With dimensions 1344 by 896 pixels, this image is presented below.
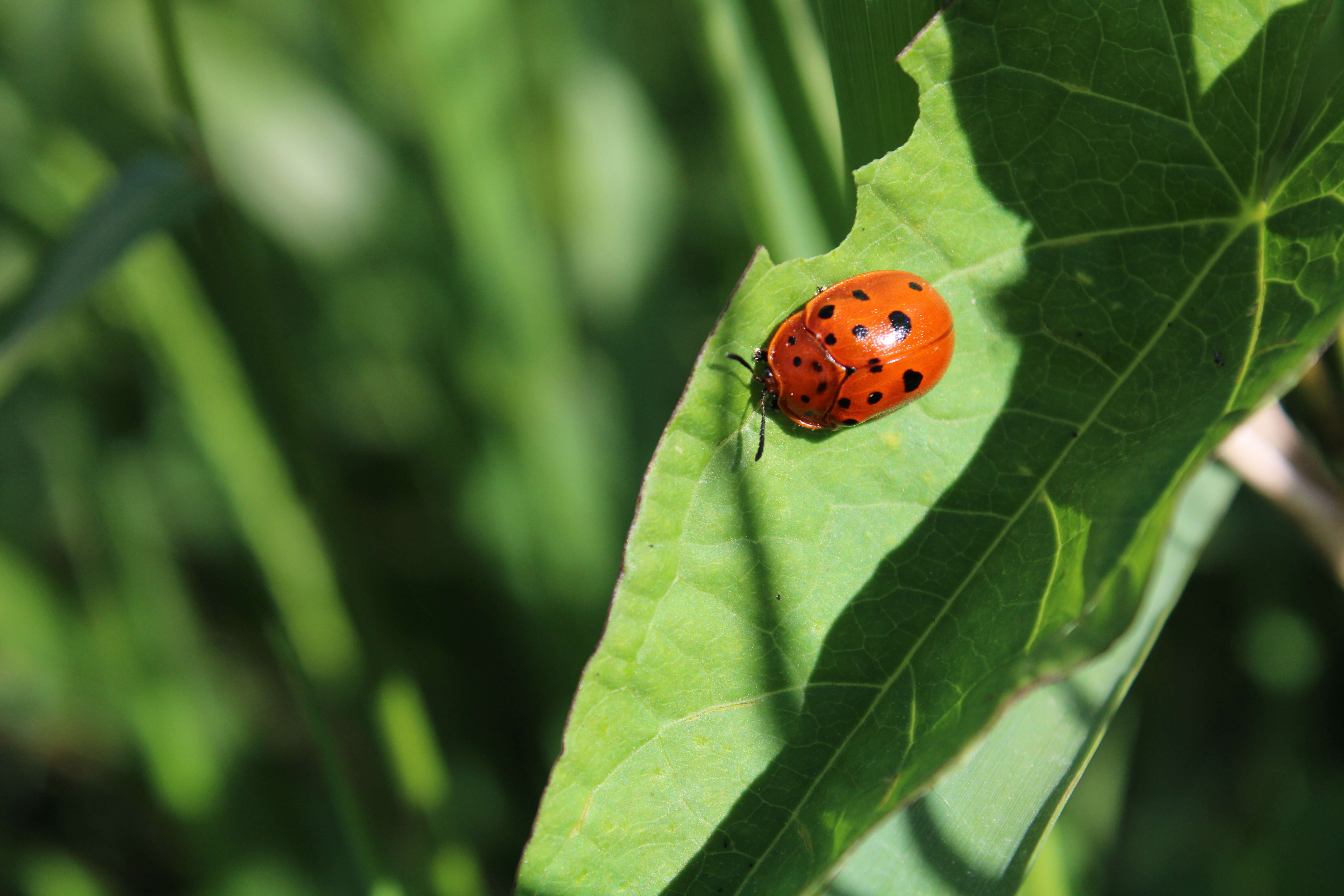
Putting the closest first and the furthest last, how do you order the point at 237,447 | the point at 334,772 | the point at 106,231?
1. the point at 334,772
2. the point at 106,231
3. the point at 237,447

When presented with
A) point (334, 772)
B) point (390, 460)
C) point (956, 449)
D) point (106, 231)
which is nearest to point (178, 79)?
point (106, 231)

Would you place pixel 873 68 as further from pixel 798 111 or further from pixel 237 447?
pixel 237 447

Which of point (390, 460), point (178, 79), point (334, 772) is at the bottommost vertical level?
point (390, 460)

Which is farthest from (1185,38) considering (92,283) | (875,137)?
(92,283)

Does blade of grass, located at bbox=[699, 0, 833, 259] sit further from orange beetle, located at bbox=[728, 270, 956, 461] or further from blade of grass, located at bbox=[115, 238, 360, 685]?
blade of grass, located at bbox=[115, 238, 360, 685]

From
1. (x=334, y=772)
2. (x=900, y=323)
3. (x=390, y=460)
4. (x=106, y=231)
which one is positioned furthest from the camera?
(x=390, y=460)

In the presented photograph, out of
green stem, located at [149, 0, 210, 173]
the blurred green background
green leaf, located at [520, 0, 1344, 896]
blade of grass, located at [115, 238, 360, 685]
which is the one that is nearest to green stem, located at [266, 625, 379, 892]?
the blurred green background

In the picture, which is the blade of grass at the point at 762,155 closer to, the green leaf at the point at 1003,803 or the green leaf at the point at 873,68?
the green leaf at the point at 873,68
